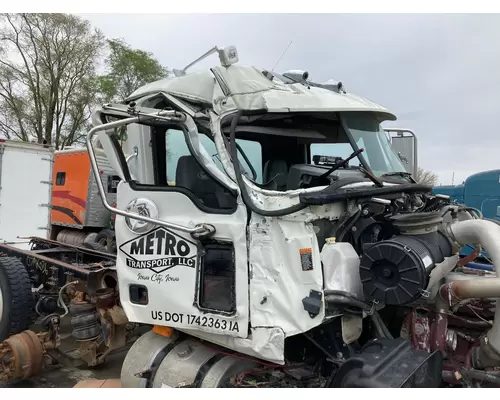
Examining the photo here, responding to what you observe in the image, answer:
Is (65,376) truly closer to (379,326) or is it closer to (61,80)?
(379,326)

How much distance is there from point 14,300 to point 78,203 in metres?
8.92

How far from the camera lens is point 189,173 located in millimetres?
3514

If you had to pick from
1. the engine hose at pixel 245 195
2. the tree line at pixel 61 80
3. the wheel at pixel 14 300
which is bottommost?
the wheel at pixel 14 300

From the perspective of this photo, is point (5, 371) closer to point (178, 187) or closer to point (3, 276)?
point (3, 276)

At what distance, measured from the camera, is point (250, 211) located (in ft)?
9.64

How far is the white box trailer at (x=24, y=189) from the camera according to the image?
11398 mm

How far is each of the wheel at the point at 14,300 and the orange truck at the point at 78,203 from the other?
740 centimetres

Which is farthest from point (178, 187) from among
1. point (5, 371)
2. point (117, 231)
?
point (5, 371)

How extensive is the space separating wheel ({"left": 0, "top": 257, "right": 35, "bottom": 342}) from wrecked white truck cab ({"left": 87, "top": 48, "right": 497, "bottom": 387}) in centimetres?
195

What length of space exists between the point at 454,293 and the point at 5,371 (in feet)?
13.7

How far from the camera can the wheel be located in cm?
465

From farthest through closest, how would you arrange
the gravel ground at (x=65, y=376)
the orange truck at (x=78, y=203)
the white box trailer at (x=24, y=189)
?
the orange truck at (x=78, y=203) → the white box trailer at (x=24, y=189) → the gravel ground at (x=65, y=376)

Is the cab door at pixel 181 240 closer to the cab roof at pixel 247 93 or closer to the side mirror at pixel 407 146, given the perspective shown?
Answer: the cab roof at pixel 247 93

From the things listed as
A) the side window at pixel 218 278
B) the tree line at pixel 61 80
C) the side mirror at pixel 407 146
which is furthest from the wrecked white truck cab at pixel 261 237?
the tree line at pixel 61 80
